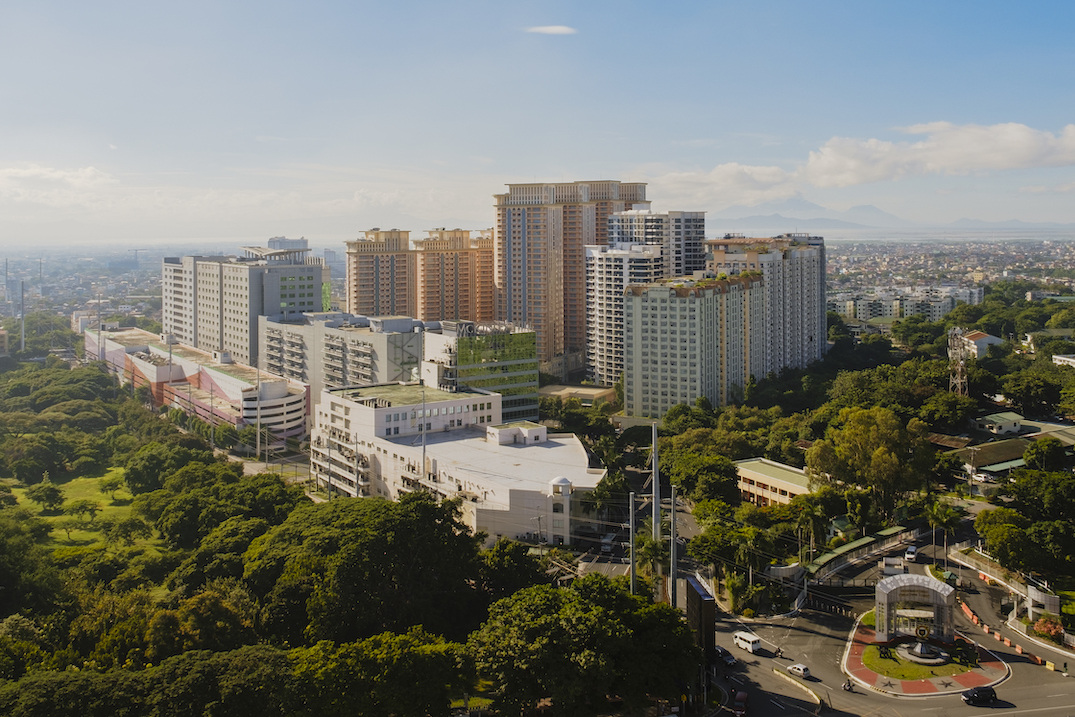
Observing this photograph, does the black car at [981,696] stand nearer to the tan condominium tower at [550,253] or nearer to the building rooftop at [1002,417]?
the building rooftop at [1002,417]

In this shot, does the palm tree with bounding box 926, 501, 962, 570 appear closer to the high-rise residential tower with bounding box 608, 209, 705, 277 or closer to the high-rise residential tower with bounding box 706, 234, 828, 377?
the high-rise residential tower with bounding box 706, 234, 828, 377

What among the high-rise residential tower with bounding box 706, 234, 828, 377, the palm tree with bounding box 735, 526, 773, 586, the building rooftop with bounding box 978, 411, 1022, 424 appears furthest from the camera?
the high-rise residential tower with bounding box 706, 234, 828, 377

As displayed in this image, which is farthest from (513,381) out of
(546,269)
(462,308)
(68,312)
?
(68,312)

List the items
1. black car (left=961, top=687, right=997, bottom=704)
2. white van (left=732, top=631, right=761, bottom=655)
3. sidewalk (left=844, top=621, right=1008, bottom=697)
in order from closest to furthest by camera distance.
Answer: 1. black car (left=961, top=687, right=997, bottom=704)
2. sidewalk (left=844, top=621, right=1008, bottom=697)
3. white van (left=732, top=631, right=761, bottom=655)

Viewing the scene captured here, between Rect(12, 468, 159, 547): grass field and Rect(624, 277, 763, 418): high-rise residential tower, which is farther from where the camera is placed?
Rect(624, 277, 763, 418): high-rise residential tower

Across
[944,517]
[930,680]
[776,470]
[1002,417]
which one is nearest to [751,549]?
[930,680]

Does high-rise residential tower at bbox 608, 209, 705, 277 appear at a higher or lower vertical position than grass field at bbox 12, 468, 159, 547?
higher

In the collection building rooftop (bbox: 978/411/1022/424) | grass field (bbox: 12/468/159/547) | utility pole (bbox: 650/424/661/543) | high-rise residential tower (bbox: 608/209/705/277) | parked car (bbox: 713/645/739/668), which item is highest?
high-rise residential tower (bbox: 608/209/705/277)

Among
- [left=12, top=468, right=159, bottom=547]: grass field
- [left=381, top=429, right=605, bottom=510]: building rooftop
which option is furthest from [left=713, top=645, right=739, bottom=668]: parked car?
[left=12, top=468, right=159, bottom=547]: grass field

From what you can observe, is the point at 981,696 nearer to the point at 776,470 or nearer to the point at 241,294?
the point at 776,470
